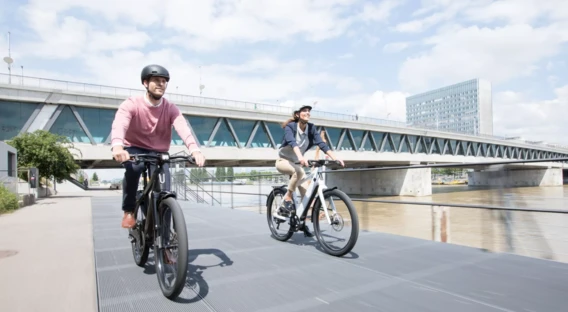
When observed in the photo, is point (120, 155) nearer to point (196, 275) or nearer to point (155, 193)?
point (155, 193)

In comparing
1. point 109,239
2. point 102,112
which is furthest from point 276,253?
point 102,112

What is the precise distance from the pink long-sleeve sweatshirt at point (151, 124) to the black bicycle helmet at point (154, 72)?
254 mm

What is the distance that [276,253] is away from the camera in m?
4.16

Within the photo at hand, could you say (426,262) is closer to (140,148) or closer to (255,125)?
(140,148)

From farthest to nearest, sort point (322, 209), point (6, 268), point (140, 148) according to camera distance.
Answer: point (322, 209)
point (6, 268)
point (140, 148)

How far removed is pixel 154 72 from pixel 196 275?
1912mm

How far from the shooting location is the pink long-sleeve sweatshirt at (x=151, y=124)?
3148 mm

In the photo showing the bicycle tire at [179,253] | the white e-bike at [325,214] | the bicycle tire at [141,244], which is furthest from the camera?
the white e-bike at [325,214]

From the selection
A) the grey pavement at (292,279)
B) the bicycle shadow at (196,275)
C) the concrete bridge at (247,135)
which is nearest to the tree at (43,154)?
the concrete bridge at (247,135)

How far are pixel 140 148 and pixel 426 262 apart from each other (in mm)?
3161

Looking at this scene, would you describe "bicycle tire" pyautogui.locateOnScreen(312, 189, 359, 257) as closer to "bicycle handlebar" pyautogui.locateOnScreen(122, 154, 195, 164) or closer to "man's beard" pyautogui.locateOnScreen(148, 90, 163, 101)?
"bicycle handlebar" pyautogui.locateOnScreen(122, 154, 195, 164)

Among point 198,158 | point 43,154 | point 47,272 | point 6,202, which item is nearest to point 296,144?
point 198,158

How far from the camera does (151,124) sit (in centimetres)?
330

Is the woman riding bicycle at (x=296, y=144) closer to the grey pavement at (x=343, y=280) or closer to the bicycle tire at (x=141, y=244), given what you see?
the grey pavement at (x=343, y=280)
